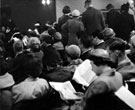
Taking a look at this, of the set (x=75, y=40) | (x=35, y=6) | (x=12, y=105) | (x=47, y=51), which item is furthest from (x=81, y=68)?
(x=35, y=6)

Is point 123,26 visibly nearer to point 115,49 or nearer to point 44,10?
point 115,49

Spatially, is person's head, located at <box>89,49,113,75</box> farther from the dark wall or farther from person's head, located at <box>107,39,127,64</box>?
the dark wall

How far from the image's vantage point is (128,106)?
328 cm

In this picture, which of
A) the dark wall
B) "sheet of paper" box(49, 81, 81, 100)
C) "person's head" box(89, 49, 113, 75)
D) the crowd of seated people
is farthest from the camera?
the dark wall

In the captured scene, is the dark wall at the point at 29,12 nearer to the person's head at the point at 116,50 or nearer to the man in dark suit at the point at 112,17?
the man in dark suit at the point at 112,17

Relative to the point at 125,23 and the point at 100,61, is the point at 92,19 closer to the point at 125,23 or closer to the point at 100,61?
the point at 125,23

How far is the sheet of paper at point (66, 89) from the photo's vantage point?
12.4 feet

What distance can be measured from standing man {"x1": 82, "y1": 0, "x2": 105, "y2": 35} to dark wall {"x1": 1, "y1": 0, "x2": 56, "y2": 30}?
16.5 feet

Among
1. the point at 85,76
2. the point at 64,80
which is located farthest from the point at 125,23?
the point at 85,76

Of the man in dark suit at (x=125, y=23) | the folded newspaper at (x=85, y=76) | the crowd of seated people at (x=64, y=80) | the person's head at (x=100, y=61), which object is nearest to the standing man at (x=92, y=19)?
the man in dark suit at (x=125, y=23)

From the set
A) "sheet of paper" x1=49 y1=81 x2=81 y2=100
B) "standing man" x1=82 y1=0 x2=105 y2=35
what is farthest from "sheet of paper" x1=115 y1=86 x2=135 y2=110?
"standing man" x1=82 y1=0 x2=105 y2=35

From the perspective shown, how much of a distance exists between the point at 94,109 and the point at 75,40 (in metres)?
4.95

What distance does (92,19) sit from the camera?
8352 millimetres

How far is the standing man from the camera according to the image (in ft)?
27.4
